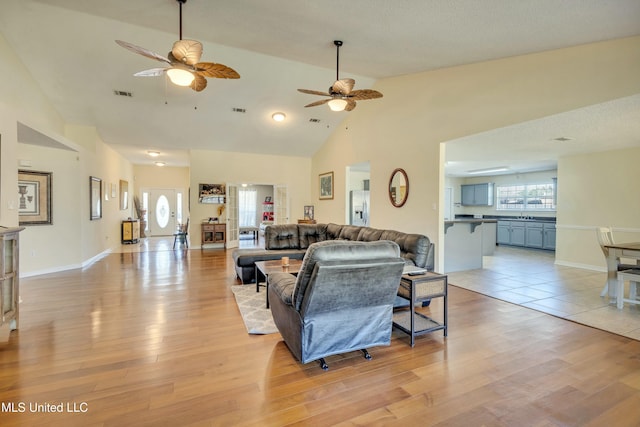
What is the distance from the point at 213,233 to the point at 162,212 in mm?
4374

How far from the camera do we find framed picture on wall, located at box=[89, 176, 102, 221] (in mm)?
6512

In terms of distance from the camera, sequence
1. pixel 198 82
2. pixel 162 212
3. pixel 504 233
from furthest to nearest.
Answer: pixel 162 212, pixel 504 233, pixel 198 82

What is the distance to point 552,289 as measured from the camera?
4457 millimetres

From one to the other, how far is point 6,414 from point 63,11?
4.82 meters

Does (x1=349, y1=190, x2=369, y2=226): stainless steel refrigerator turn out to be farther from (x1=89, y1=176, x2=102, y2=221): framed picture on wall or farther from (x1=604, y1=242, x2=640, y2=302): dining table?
(x1=89, y1=176, x2=102, y2=221): framed picture on wall

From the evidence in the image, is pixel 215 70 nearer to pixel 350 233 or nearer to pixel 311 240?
pixel 350 233

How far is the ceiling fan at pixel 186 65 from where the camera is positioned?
3025 millimetres

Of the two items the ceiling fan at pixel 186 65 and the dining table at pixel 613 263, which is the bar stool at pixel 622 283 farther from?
the ceiling fan at pixel 186 65

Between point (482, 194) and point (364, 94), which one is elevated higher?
point (364, 94)

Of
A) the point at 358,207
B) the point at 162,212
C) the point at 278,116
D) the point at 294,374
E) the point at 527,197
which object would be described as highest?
the point at 278,116

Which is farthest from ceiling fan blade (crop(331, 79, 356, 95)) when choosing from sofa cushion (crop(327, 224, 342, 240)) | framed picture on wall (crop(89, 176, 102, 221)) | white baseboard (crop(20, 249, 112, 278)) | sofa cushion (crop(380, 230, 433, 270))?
white baseboard (crop(20, 249, 112, 278))

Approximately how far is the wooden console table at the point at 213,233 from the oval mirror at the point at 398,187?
5286 millimetres

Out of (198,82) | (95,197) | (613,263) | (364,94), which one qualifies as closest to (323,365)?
(198,82)

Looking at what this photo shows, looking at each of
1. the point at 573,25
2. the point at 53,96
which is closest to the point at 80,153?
the point at 53,96
